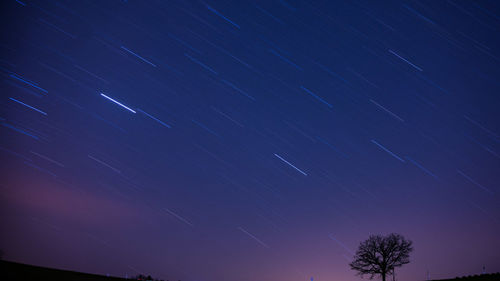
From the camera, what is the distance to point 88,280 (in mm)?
12633

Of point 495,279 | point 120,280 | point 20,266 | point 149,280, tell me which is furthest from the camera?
point 495,279

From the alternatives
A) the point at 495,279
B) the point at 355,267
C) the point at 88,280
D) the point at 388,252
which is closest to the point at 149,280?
the point at 88,280

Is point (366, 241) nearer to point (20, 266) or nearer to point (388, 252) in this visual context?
point (388, 252)

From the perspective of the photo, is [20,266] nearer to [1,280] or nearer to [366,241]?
[1,280]

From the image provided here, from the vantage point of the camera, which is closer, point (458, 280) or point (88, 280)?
point (88, 280)

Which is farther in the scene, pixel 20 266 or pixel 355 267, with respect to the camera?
pixel 355 267

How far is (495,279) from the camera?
20312 millimetres

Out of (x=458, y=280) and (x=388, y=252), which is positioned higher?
(x=388, y=252)

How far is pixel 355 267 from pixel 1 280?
36.1m

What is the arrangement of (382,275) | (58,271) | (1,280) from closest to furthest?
1. (1,280)
2. (58,271)
3. (382,275)

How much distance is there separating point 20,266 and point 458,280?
102ft

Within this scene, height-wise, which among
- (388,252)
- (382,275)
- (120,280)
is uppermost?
(388,252)

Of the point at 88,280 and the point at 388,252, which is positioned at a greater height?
the point at 388,252

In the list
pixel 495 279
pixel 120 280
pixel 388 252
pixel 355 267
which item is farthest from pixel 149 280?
pixel 388 252
